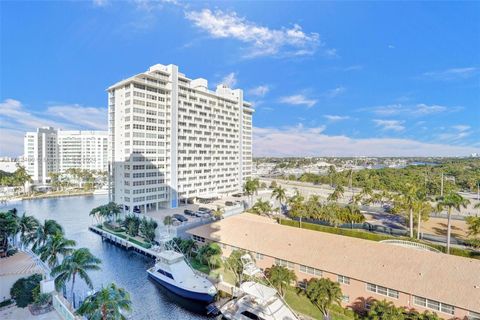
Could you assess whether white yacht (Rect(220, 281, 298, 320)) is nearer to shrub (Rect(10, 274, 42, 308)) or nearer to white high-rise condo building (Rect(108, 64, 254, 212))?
shrub (Rect(10, 274, 42, 308))

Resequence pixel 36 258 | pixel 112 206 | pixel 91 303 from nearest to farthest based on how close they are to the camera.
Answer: pixel 91 303 < pixel 36 258 < pixel 112 206

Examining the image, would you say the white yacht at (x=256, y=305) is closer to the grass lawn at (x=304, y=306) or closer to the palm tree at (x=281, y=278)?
the palm tree at (x=281, y=278)

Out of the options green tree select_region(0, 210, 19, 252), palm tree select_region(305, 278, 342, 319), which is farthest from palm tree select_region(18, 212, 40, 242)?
palm tree select_region(305, 278, 342, 319)

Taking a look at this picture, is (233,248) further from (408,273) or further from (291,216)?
(291,216)

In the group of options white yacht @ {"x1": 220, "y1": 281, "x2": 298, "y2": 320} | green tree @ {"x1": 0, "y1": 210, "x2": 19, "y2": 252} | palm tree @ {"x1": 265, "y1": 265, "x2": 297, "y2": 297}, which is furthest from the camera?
green tree @ {"x1": 0, "y1": 210, "x2": 19, "y2": 252}

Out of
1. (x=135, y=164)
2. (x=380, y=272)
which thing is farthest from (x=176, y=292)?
(x=135, y=164)

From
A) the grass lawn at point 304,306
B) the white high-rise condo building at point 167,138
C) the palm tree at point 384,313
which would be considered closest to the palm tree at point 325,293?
the grass lawn at point 304,306

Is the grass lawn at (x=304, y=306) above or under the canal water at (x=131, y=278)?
above
